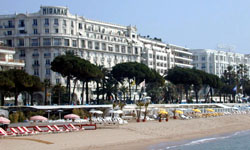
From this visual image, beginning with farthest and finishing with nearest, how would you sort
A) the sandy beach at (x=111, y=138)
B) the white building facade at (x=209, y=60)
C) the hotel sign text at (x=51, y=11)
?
the white building facade at (x=209, y=60), the hotel sign text at (x=51, y=11), the sandy beach at (x=111, y=138)

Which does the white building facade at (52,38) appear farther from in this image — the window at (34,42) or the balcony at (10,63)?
the balcony at (10,63)

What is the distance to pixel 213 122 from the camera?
67.4 m

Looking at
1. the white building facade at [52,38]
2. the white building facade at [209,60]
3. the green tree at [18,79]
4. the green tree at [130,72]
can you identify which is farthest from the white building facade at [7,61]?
the white building facade at [209,60]

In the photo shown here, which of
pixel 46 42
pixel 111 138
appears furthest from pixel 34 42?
pixel 111 138

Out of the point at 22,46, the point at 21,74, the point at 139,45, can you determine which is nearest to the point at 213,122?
the point at 21,74

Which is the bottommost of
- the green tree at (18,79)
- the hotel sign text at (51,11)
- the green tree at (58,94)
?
the green tree at (58,94)

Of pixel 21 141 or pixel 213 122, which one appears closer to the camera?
pixel 21 141

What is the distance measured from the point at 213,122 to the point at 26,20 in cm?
5990

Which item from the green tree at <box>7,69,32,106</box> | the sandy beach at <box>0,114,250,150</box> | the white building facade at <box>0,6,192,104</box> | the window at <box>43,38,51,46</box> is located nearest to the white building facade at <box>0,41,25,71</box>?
the green tree at <box>7,69,32,106</box>

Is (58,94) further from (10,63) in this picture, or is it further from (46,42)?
(46,42)

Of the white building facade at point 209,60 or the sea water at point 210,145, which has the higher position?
the white building facade at point 209,60

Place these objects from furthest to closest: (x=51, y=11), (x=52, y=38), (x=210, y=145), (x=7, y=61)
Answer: (x=51, y=11) → (x=52, y=38) → (x=7, y=61) → (x=210, y=145)

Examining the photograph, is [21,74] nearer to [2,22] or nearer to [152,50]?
[2,22]

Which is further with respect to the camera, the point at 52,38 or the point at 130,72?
the point at 52,38
